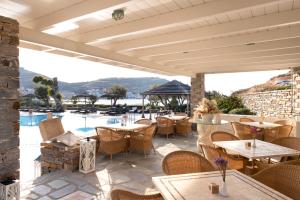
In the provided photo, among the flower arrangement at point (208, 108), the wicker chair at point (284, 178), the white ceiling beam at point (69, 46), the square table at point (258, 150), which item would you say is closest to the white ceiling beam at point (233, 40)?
the white ceiling beam at point (69, 46)

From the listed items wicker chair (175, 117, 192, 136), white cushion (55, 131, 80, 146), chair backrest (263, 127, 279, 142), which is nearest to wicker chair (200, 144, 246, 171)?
white cushion (55, 131, 80, 146)

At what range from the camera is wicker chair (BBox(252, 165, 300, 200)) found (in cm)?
264

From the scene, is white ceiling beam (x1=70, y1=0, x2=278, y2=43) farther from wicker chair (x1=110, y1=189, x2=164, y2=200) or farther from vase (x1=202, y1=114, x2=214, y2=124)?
vase (x1=202, y1=114, x2=214, y2=124)

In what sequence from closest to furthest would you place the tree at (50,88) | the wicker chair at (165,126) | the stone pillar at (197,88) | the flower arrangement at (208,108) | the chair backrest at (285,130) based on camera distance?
the flower arrangement at (208,108) → the chair backrest at (285,130) → the wicker chair at (165,126) → the stone pillar at (197,88) → the tree at (50,88)

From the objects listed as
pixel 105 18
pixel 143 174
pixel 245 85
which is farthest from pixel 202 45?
pixel 245 85

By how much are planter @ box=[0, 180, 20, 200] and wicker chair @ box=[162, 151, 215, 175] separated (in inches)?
87.3

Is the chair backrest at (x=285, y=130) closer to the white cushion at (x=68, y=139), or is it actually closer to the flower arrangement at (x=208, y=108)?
the flower arrangement at (x=208, y=108)

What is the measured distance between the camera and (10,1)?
3414mm

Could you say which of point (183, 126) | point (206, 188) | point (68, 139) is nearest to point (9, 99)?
point (68, 139)

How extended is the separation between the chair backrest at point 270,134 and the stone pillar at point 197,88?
17.0ft

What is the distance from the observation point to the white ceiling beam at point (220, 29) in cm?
→ 384

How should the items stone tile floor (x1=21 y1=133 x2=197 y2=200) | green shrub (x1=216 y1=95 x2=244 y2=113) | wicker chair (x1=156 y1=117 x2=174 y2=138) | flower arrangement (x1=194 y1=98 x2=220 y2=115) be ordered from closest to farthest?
1. stone tile floor (x1=21 y1=133 x2=197 y2=200)
2. flower arrangement (x1=194 y1=98 x2=220 y2=115)
3. wicker chair (x1=156 y1=117 x2=174 y2=138)
4. green shrub (x1=216 y1=95 x2=244 y2=113)

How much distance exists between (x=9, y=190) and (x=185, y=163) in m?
2.47

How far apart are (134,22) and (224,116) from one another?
24.0ft
